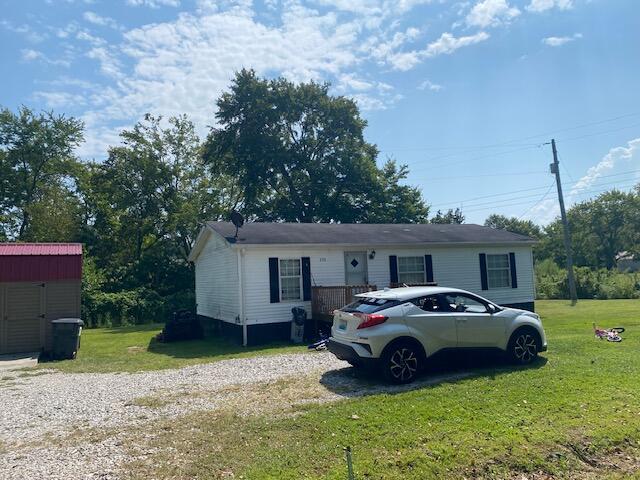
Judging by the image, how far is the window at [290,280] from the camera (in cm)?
1469

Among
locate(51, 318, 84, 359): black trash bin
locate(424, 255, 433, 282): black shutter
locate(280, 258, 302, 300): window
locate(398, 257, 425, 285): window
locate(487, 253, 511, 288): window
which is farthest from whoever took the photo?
locate(487, 253, 511, 288): window

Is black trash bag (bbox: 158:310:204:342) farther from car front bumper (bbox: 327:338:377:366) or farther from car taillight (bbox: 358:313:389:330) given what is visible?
car taillight (bbox: 358:313:389:330)

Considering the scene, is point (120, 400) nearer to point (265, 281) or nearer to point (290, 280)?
point (265, 281)

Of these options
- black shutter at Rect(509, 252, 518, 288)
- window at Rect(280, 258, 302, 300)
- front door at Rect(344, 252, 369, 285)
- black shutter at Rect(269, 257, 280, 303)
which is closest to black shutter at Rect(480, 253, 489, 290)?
black shutter at Rect(509, 252, 518, 288)

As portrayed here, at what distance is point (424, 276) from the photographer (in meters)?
17.0

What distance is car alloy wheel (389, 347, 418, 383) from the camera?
7613 millimetres

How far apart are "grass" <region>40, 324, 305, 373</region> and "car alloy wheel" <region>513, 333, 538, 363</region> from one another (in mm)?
5609

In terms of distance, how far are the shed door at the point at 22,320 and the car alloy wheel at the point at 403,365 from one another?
34.6ft

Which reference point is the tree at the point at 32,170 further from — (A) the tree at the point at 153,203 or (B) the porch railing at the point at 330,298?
(B) the porch railing at the point at 330,298

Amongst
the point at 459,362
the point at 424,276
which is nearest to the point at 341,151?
the point at 424,276

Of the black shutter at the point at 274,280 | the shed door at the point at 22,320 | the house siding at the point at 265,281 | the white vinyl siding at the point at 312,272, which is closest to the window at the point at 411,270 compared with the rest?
the white vinyl siding at the point at 312,272

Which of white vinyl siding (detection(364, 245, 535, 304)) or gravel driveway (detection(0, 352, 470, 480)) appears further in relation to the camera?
white vinyl siding (detection(364, 245, 535, 304))

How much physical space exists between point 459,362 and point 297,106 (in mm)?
30419

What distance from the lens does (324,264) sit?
15398 mm
